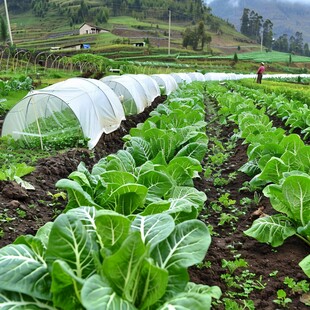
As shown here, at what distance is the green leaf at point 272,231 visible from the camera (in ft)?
12.0

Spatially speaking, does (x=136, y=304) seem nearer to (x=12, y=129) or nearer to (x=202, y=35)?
(x=12, y=129)

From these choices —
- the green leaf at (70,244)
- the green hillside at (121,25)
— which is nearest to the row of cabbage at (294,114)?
the green leaf at (70,244)

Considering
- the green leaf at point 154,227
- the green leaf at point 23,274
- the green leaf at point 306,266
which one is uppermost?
the green leaf at point 154,227

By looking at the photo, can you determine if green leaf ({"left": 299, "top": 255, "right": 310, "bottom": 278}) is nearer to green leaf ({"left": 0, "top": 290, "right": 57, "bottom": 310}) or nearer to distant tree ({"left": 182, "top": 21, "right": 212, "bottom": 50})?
green leaf ({"left": 0, "top": 290, "right": 57, "bottom": 310})

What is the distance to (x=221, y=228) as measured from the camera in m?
4.38

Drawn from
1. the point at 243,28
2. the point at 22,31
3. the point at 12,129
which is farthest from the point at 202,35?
the point at 12,129

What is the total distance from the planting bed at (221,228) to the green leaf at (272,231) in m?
Result: 0.10

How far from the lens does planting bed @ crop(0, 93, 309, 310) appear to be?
3240mm

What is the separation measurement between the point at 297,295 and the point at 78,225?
177cm

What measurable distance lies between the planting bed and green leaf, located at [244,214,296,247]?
0.10 metres

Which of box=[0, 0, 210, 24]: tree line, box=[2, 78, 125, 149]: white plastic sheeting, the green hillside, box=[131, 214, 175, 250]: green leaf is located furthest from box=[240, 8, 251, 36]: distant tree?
box=[131, 214, 175, 250]: green leaf

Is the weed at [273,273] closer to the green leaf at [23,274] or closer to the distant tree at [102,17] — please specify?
the green leaf at [23,274]

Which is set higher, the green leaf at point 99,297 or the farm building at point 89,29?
the farm building at point 89,29

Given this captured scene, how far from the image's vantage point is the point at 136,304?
7.41 feet
